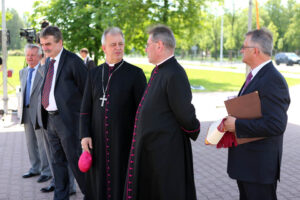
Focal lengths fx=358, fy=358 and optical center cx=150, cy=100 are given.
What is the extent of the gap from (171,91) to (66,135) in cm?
186

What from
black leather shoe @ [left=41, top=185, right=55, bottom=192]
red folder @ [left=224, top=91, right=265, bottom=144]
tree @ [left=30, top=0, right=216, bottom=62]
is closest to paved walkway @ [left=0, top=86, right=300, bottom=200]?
black leather shoe @ [left=41, top=185, right=55, bottom=192]

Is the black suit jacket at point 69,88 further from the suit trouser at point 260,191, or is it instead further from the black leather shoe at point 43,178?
the suit trouser at point 260,191

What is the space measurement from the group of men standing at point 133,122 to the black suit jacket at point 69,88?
0.04 ft

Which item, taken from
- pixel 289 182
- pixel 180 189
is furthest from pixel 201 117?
pixel 180 189

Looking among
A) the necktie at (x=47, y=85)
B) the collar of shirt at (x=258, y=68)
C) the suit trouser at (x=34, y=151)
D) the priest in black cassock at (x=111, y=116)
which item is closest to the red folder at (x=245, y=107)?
the collar of shirt at (x=258, y=68)

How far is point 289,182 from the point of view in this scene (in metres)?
5.42

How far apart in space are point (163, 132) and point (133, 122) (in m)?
0.82

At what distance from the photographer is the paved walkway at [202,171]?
494 centimetres

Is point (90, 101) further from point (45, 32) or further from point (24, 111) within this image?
point (24, 111)

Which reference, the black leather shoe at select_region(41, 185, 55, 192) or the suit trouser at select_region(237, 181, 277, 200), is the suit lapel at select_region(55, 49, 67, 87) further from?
the suit trouser at select_region(237, 181, 277, 200)

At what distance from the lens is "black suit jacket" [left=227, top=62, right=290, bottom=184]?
109 inches

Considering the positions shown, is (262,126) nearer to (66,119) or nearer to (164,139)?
(164,139)

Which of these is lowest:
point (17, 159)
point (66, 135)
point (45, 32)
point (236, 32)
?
point (17, 159)

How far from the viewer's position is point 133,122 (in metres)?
3.73
